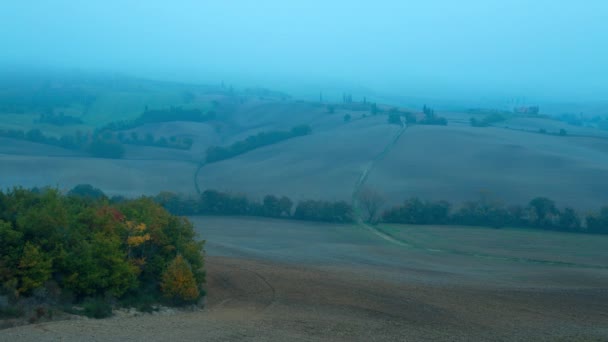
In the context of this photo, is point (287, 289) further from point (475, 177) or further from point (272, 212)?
point (475, 177)

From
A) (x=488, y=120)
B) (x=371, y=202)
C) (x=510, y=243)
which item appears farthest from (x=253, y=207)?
(x=488, y=120)

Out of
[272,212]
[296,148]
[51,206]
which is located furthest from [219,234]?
[296,148]

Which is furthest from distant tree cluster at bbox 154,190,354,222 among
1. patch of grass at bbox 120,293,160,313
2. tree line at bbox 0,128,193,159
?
tree line at bbox 0,128,193,159

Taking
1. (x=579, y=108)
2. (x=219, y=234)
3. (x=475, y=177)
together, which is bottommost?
(x=219, y=234)

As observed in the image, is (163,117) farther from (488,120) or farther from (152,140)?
(488,120)

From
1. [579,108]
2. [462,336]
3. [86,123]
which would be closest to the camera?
[462,336]

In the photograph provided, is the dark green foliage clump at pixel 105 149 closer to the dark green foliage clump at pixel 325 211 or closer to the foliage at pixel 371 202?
the dark green foliage clump at pixel 325 211
